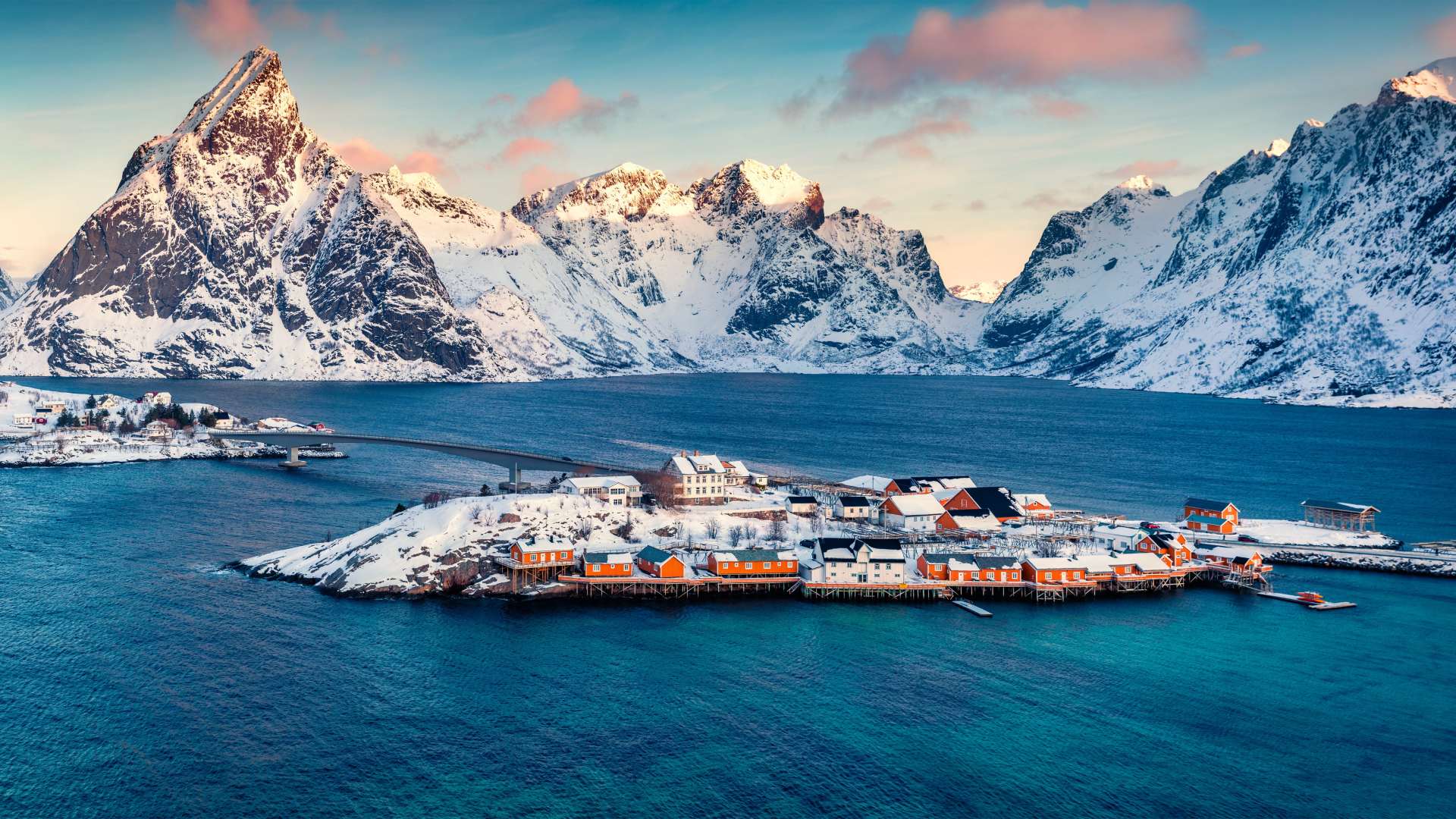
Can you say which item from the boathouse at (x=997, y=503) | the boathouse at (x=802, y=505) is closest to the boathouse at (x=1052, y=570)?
the boathouse at (x=997, y=503)

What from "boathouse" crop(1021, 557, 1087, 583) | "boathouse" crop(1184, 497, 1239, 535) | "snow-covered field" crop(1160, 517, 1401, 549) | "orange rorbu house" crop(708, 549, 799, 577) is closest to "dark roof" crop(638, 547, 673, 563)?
"orange rorbu house" crop(708, 549, 799, 577)

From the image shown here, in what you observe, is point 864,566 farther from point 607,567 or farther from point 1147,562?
point 1147,562

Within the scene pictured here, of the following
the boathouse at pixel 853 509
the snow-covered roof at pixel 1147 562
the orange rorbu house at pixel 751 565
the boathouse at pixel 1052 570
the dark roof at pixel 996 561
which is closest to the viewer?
the orange rorbu house at pixel 751 565

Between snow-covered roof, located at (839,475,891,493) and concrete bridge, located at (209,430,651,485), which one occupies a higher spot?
concrete bridge, located at (209,430,651,485)

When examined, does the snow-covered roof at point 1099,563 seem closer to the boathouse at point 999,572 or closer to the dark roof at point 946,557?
the boathouse at point 999,572

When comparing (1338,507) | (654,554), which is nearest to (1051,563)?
(654,554)

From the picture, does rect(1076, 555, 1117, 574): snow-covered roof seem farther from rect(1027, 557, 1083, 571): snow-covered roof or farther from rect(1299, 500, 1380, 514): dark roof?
rect(1299, 500, 1380, 514): dark roof

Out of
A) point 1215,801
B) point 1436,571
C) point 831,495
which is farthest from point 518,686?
point 1436,571

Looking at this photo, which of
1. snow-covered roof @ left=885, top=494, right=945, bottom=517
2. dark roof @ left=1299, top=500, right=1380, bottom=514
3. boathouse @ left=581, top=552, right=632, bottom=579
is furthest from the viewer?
dark roof @ left=1299, top=500, right=1380, bottom=514
